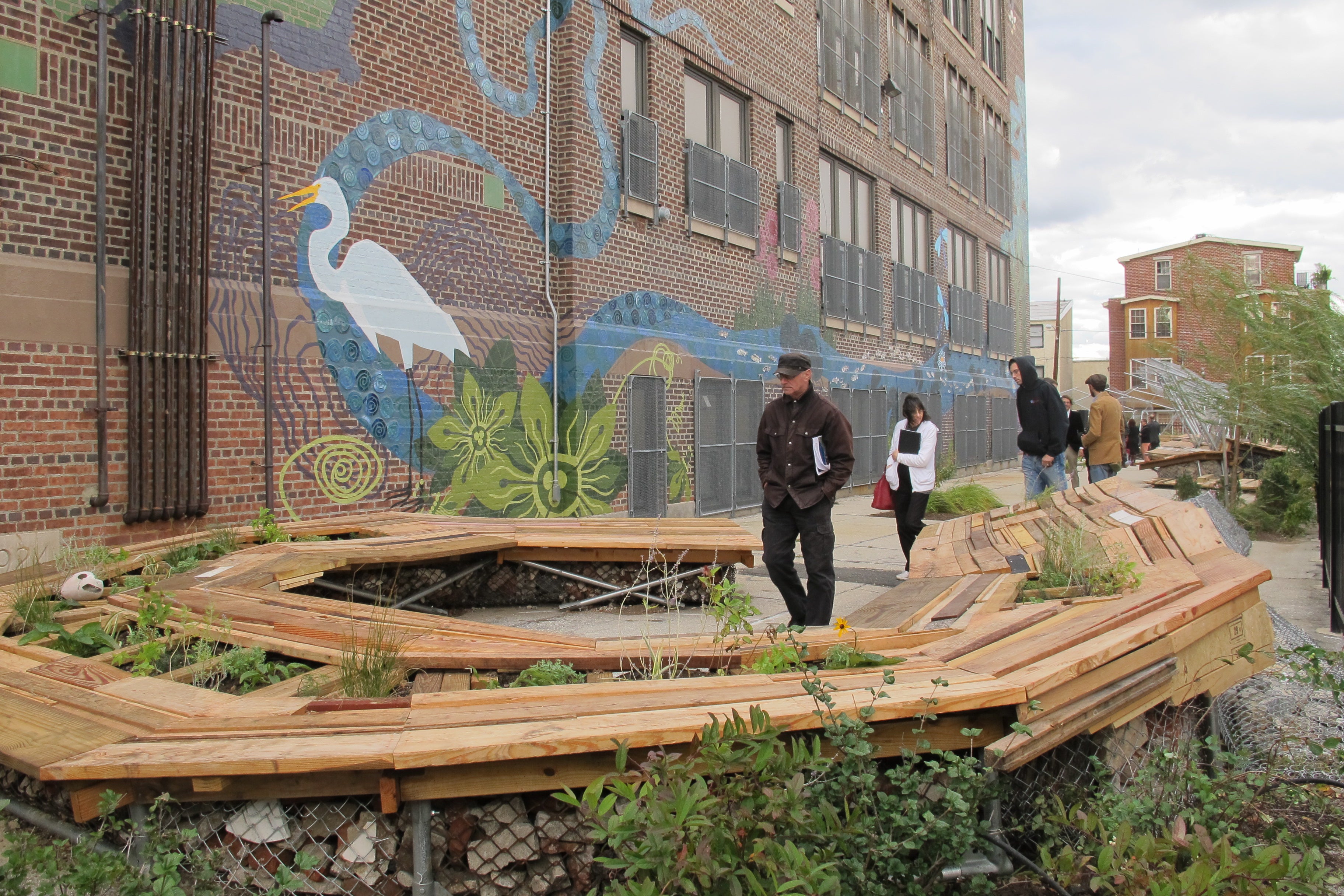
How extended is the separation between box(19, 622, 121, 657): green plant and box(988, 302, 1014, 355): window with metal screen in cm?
2669

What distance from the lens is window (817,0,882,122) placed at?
17.5m

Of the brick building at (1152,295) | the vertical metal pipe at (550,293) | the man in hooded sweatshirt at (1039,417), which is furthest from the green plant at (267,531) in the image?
the brick building at (1152,295)

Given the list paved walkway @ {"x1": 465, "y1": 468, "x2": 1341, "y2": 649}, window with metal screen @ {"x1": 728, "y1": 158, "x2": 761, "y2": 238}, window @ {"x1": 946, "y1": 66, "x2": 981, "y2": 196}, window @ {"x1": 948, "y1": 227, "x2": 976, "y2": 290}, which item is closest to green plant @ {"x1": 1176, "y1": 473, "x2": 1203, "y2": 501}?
paved walkway @ {"x1": 465, "y1": 468, "x2": 1341, "y2": 649}

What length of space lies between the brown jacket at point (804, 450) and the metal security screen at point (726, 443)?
22.6ft

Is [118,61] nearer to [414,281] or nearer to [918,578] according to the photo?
[414,281]

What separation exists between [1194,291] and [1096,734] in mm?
12156

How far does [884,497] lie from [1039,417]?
184cm

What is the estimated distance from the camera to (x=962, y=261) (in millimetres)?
25672

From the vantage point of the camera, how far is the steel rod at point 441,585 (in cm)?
675

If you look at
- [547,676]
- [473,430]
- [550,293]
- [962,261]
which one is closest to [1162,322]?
[962,261]

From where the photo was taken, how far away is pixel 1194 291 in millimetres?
13602

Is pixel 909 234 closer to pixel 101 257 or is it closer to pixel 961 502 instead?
pixel 961 502

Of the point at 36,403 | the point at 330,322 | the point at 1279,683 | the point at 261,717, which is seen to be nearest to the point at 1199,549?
the point at 1279,683

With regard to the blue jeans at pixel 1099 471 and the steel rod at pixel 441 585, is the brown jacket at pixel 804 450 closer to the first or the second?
the steel rod at pixel 441 585
